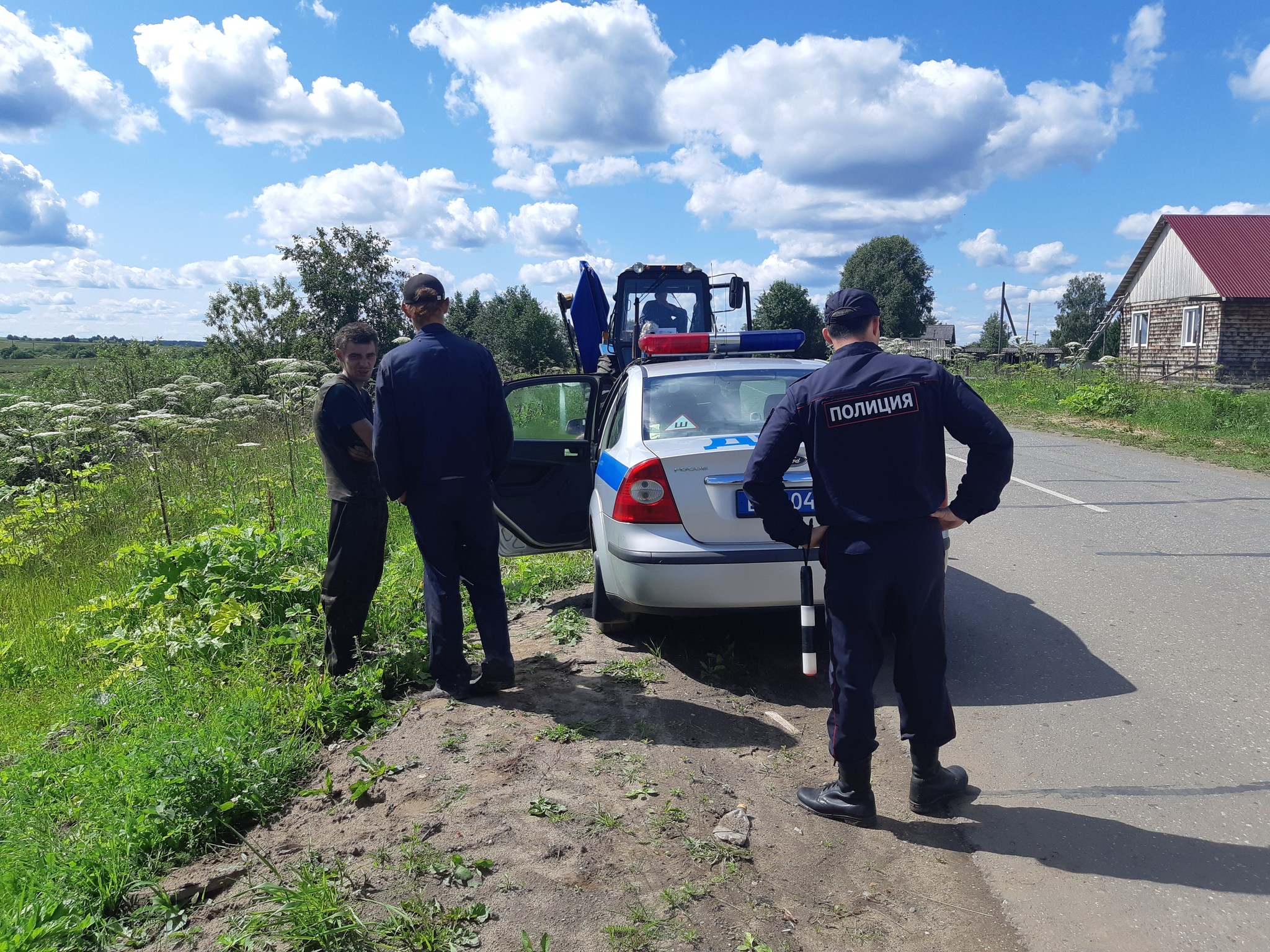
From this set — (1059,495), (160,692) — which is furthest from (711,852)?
(1059,495)

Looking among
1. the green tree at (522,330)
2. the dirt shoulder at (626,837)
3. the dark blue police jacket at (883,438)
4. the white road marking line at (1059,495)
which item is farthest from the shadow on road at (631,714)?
the green tree at (522,330)

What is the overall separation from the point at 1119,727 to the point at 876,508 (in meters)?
1.87

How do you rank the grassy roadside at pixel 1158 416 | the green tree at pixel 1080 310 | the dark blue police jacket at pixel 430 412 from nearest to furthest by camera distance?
the dark blue police jacket at pixel 430 412, the grassy roadside at pixel 1158 416, the green tree at pixel 1080 310

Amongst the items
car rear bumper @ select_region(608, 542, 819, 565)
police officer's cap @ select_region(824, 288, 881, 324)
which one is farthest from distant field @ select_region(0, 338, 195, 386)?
police officer's cap @ select_region(824, 288, 881, 324)

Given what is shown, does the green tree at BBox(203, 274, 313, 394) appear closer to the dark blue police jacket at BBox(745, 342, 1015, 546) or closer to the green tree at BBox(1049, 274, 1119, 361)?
the dark blue police jacket at BBox(745, 342, 1015, 546)

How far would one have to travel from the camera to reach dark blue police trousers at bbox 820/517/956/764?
3.10m

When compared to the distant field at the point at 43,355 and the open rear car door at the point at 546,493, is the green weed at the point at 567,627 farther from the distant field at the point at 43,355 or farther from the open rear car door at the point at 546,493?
the distant field at the point at 43,355

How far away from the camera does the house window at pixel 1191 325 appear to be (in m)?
30.6

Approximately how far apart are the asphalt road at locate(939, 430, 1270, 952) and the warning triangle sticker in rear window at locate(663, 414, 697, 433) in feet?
6.37

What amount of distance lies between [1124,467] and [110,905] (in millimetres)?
12631

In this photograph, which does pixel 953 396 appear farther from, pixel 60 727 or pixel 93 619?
pixel 93 619

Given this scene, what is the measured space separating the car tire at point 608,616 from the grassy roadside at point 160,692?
1074mm

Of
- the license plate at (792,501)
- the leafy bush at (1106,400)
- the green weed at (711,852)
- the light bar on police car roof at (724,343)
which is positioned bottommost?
the green weed at (711,852)

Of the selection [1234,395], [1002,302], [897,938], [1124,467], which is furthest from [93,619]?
[1002,302]
